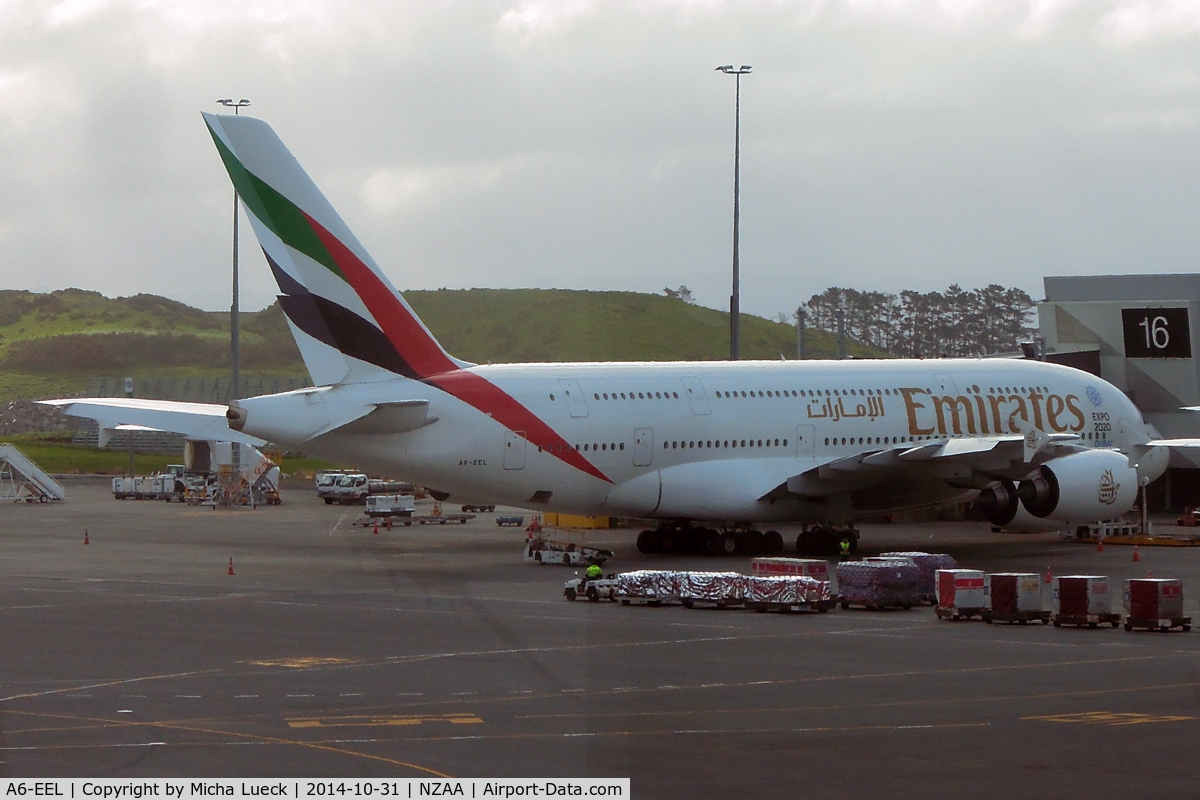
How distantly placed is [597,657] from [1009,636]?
685cm

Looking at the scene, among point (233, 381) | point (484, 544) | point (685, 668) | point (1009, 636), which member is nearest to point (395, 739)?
point (685, 668)

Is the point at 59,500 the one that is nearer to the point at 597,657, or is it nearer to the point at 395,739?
the point at 597,657

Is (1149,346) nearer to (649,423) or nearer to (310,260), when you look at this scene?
(649,423)

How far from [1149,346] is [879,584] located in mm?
32495

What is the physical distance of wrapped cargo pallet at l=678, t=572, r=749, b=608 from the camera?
29328 mm

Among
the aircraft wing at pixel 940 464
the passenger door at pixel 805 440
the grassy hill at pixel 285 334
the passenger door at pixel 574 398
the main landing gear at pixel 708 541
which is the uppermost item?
the grassy hill at pixel 285 334

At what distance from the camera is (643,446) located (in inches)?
1559

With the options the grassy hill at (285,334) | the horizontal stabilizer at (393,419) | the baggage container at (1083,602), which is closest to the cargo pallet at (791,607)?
the baggage container at (1083,602)

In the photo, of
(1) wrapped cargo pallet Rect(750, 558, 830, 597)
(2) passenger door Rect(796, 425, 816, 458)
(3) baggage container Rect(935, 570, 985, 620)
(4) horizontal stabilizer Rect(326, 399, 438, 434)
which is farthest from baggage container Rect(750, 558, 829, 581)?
(2) passenger door Rect(796, 425, 816, 458)

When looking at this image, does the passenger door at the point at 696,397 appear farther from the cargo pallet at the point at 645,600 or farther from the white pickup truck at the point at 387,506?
the white pickup truck at the point at 387,506

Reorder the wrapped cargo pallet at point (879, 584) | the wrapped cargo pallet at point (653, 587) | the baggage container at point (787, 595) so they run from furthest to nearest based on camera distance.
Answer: the wrapped cargo pallet at point (653, 587) → the wrapped cargo pallet at point (879, 584) → the baggage container at point (787, 595)

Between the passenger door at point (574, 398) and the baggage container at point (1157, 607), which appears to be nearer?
the baggage container at point (1157, 607)

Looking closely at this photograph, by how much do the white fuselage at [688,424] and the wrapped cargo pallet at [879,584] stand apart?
35.1ft

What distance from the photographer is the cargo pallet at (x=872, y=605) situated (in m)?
29.1
